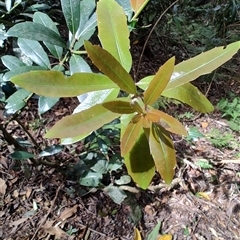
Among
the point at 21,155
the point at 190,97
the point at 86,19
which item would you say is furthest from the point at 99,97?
the point at 21,155

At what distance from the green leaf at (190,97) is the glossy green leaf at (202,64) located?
19 millimetres

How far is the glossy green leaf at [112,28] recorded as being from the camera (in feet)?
2.21

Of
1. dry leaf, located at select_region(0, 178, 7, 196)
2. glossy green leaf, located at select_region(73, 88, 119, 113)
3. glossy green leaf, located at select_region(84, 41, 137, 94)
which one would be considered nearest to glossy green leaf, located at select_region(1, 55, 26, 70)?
glossy green leaf, located at select_region(73, 88, 119, 113)

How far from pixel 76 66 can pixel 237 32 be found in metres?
2.93

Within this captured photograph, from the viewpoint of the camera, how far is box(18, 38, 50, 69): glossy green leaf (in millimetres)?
Answer: 897

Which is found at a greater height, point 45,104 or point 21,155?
point 45,104

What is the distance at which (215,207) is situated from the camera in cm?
183

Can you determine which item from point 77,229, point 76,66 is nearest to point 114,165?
point 77,229

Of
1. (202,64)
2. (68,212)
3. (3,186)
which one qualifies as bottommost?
(68,212)

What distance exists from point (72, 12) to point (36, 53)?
5.9 inches

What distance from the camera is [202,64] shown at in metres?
0.63

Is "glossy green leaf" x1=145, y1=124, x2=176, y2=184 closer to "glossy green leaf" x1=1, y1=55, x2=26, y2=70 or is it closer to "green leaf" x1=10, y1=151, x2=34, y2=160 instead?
"glossy green leaf" x1=1, y1=55, x2=26, y2=70

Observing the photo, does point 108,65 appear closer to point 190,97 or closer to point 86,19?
point 190,97

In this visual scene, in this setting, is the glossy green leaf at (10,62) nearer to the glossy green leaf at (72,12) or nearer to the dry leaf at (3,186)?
the glossy green leaf at (72,12)
